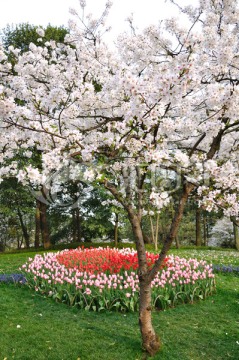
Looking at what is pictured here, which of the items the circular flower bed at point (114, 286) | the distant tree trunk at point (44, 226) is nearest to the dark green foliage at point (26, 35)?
the distant tree trunk at point (44, 226)

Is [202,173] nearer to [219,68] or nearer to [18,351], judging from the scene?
[219,68]

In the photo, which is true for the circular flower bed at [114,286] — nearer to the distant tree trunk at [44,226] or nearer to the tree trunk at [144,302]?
the tree trunk at [144,302]

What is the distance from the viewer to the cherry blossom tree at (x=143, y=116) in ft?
12.1

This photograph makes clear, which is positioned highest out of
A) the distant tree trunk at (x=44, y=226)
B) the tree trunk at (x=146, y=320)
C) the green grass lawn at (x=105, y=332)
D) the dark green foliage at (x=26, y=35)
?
the dark green foliage at (x=26, y=35)

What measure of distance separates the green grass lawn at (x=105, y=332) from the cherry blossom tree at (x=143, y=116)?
0.59 metres

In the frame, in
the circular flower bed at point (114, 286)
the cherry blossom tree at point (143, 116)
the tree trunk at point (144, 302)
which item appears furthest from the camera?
the circular flower bed at point (114, 286)

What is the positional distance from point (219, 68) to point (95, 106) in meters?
2.28

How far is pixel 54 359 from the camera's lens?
4469mm

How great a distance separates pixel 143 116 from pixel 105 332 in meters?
3.55

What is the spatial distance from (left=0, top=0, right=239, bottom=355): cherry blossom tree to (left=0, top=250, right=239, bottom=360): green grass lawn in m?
0.59

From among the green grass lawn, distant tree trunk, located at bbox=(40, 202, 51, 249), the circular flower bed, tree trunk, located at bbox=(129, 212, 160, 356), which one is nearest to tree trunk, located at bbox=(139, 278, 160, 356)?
tree trunk, located at bbox=(129, 212, 160, 356)

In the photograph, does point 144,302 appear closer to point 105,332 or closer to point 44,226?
point 105,332

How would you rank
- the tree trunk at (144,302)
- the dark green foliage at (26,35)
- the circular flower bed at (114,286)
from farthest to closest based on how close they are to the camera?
the dark green foliage at (26,35) < the circular flower bed at (114,286) < the tree trunk at (144,302)

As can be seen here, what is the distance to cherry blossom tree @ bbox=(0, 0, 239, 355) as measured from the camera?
3.70 m
